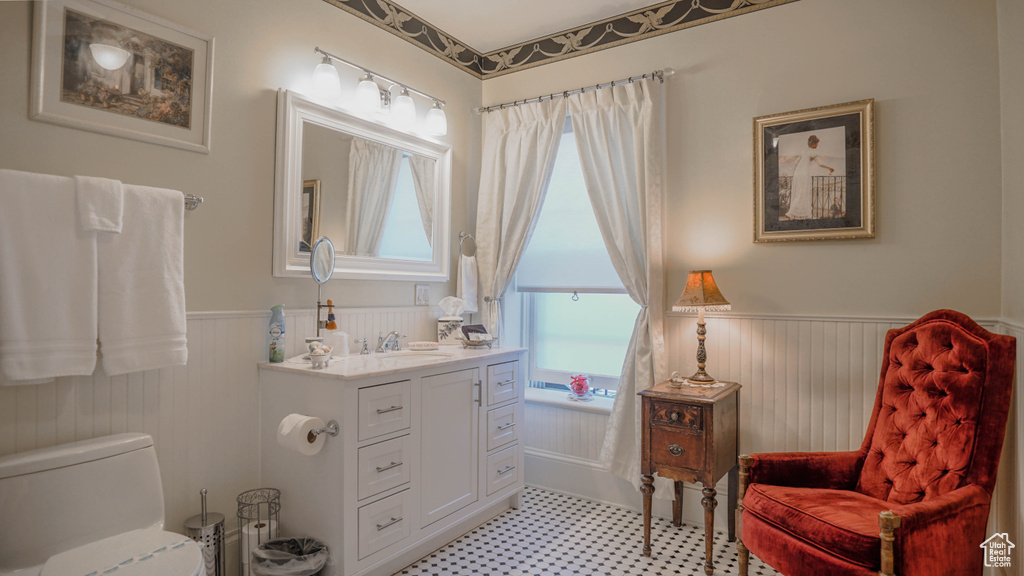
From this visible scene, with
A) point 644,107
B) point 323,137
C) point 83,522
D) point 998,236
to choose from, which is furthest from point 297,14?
point 998,236

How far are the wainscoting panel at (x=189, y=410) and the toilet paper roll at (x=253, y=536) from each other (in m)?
0.19

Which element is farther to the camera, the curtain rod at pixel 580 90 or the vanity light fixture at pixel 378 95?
the curtain rod at pixel 580 90

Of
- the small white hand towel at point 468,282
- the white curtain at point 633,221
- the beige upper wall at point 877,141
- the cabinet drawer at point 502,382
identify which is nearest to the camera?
the beige upper wall at point 877,141

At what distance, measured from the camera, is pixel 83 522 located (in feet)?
5.78

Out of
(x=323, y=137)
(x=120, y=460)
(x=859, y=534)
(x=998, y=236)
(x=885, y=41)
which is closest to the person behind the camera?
(x=859, y=534)

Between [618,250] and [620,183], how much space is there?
15.7 inches

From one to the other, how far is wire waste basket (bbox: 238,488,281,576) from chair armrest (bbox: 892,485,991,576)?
7.45ft

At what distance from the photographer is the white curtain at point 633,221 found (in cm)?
304

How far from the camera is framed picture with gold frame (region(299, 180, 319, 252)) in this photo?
260cm

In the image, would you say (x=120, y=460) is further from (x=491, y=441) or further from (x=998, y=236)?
(x=998, y=236)

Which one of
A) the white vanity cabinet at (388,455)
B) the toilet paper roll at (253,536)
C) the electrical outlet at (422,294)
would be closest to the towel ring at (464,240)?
the electrical outlet at (422,294)

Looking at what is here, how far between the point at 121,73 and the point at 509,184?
213 cm

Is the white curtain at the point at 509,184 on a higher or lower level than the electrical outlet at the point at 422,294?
higher

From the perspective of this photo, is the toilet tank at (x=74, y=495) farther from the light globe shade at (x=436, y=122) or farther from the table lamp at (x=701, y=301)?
the table lamp at (x=701, y=301)
